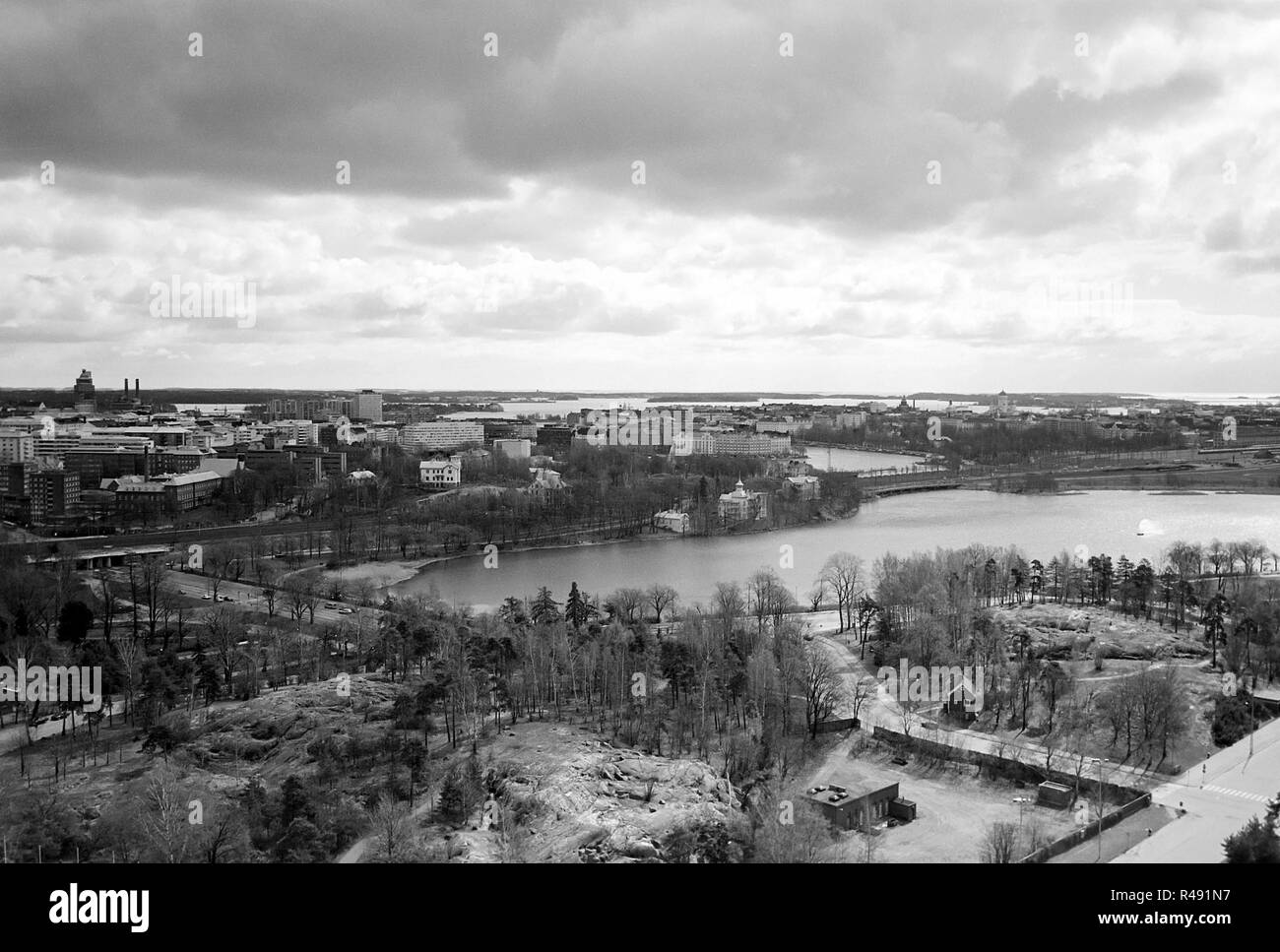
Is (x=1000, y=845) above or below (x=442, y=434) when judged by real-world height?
below

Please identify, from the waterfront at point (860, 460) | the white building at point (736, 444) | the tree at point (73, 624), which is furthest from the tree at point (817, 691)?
the white building at point (736, 444)

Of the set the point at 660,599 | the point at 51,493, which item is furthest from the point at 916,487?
the point at 51,493

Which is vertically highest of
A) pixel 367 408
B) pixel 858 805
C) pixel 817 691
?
pixel 367 408

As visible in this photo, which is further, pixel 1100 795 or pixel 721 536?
pixel 721 536

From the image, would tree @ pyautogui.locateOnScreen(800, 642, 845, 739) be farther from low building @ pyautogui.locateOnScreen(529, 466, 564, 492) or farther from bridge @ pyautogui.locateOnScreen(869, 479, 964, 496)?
bridge @ pyautogui.locateOnScreen(869, 479, 964, 496)

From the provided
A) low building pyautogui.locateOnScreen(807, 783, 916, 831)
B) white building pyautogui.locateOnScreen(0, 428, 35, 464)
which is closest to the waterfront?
white building pyautogui.locateOnScreen(0, 428, 35, 464)

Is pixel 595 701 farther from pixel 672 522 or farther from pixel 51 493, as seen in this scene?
pixel 51 493

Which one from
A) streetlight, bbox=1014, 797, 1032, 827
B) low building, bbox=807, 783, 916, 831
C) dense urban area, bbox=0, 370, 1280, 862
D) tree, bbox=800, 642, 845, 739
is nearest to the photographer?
dense urban area, bbox=0, 370, 1280, 862
